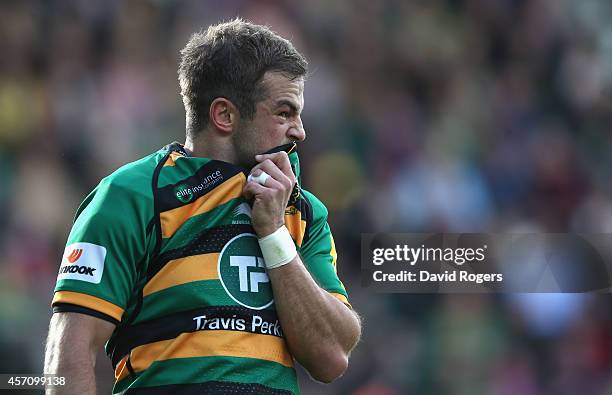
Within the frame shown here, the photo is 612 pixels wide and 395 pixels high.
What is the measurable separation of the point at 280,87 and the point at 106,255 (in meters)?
0.75

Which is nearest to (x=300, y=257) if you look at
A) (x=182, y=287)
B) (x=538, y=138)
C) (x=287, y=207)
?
(x=287, y=207)

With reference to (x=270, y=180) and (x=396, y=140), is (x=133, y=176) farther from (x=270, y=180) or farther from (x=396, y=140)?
(x=396, y=140)

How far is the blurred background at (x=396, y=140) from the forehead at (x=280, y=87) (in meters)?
3.90

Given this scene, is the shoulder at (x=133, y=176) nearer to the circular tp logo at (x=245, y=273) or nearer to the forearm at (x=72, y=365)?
the circular tp logo at (x=245, y=273)

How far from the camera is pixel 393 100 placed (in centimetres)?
847

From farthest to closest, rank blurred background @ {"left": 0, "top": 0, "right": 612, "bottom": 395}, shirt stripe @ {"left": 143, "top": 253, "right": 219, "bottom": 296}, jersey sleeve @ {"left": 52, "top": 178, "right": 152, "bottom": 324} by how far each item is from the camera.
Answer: blurred background @ {"left": 0, "top": 0, "right": 612, "bottom": 395}
shirt stripe @ {"left": 143, "top": 253, "right": 219, "bottom": 296}
jersey sleeve @ {"left": 52, "top": 178, "right": 152, "bottom": 324}

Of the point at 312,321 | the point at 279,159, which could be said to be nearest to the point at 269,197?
the point at 279,159

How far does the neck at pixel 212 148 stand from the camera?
9.90 feet

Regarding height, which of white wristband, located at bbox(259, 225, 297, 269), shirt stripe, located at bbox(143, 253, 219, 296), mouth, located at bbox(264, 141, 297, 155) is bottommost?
shirt stripe, located at bbox(143, 253, 219, 296)

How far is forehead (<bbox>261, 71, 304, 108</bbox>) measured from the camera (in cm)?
301

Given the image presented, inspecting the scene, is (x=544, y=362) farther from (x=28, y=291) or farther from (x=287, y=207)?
(x=287, y=207)

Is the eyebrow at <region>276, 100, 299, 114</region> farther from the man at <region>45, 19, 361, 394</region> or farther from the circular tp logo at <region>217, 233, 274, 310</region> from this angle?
the circular tp logo at <region>217, 233, 274, 310</region>

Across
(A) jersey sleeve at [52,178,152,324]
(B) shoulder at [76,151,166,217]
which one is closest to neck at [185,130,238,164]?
(B) shoulder at [76,151,166,217]

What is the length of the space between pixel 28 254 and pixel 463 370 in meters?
3.15
